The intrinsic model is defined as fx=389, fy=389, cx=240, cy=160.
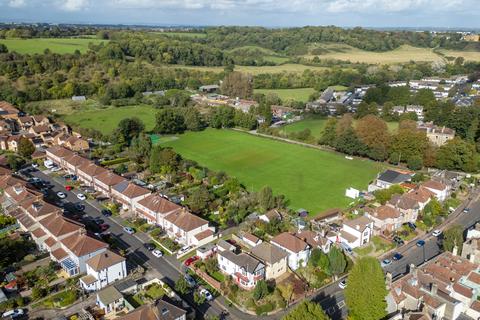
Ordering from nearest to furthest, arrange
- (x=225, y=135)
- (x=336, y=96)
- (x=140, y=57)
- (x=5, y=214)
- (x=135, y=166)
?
(x=5, y=214), (x=135, y=166), (x=225, y=135), (x=336, y=96), (x=140, y=57)

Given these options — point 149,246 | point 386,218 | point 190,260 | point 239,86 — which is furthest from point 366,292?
point 239,86

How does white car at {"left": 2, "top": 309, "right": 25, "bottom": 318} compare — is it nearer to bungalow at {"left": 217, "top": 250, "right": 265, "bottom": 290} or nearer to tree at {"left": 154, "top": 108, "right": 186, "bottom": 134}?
Answer: bungalow at {"left": 217, "top": 250, "right": 265, "bottom": 290}

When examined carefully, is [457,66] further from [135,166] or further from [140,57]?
[135,166]

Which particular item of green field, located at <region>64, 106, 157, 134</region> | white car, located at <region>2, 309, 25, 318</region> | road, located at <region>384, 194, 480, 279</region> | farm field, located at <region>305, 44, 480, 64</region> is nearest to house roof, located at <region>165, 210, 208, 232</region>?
white car, located at <region>2, 309, 25, 318</region>

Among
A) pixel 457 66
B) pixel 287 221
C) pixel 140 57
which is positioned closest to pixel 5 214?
pixel 287 221

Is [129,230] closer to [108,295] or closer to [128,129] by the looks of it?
[108,295]

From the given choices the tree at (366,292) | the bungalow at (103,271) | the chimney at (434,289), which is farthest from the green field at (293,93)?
the tree at (366,292)

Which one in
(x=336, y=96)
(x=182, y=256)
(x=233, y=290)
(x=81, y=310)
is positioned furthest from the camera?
(x=336, y=96)

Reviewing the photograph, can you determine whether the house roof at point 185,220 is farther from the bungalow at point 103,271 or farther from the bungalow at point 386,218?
the bungalow at point 386,218
